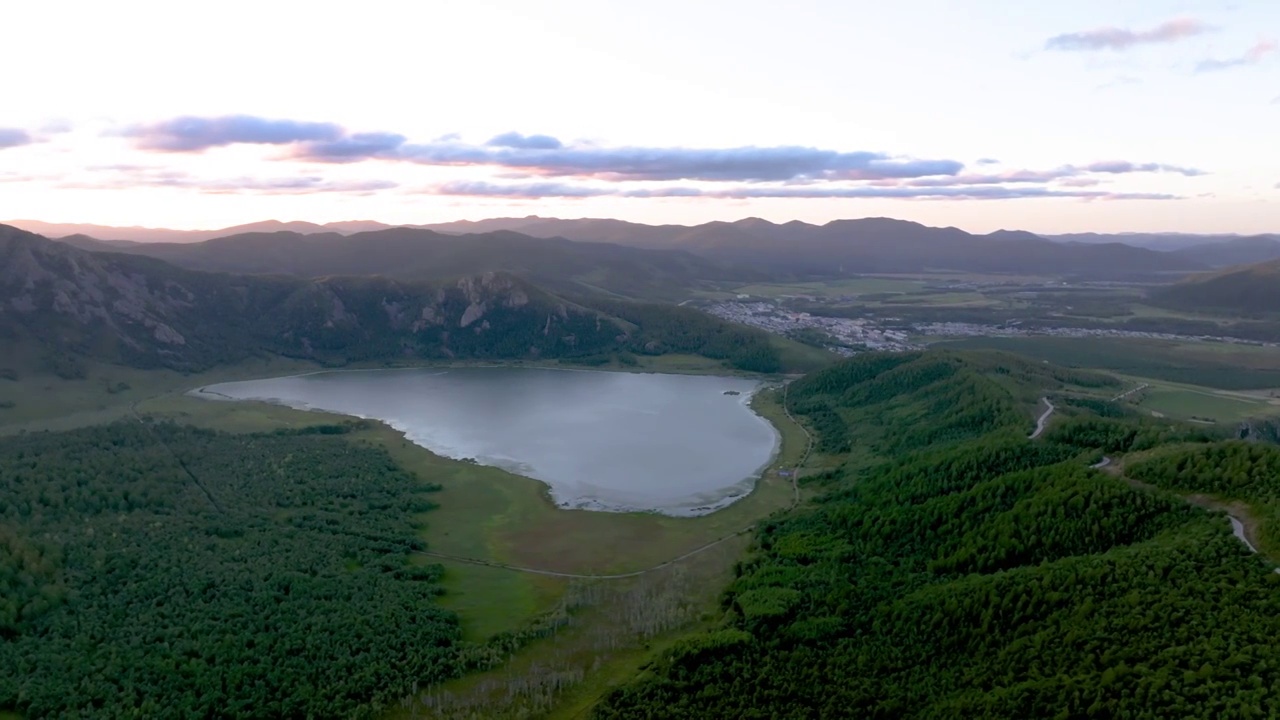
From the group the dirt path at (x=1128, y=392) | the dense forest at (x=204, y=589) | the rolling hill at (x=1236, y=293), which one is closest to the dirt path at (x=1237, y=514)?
the dense forest at (x=204, y=589)

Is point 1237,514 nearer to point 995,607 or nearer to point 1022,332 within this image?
point 995,607

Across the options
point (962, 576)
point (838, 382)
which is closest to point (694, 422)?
point (838, 382)

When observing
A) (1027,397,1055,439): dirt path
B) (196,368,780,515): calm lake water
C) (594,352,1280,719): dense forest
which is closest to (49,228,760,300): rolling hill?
(196,368,780,515): calm lake water

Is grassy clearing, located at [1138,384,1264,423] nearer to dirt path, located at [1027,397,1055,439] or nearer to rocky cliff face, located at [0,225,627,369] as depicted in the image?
dirt path, located at [1027,397,1055,439]

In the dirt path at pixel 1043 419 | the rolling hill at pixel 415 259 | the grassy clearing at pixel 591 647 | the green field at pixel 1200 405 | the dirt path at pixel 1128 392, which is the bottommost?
the grassy clearing at pixel 591 647

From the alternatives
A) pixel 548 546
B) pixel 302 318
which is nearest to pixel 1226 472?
pixel 548 546

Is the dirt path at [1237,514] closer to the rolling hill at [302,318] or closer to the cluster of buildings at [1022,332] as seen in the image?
the rolling hill at [302,318]
